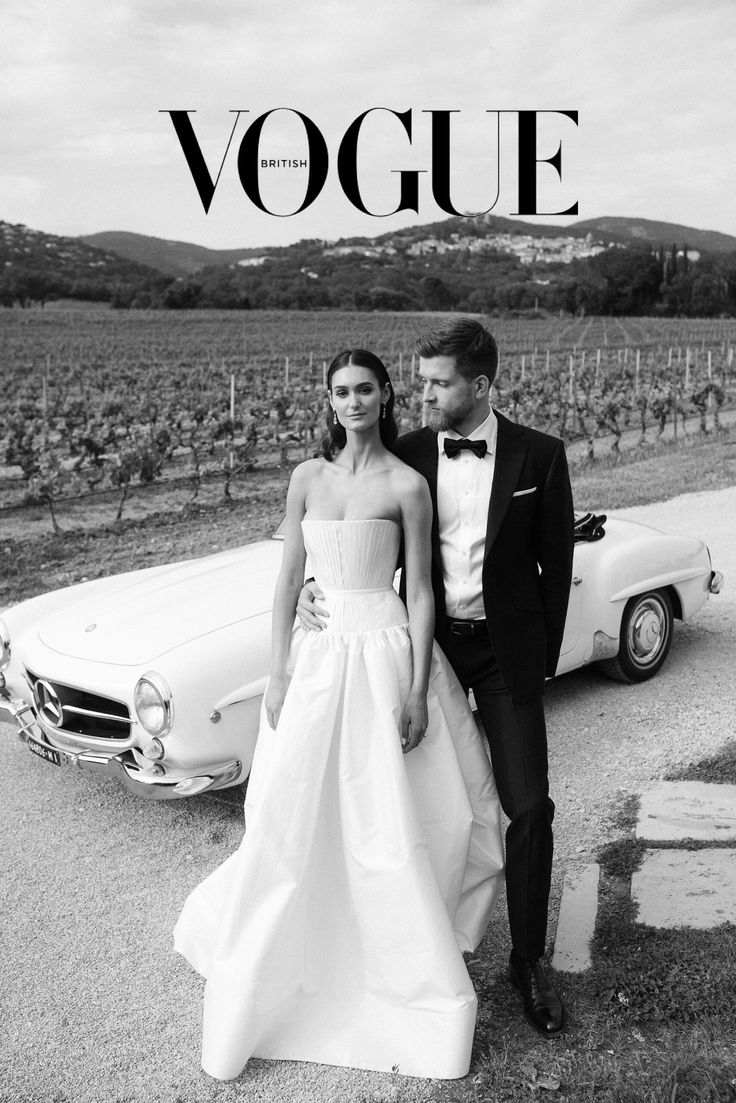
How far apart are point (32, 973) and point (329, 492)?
5.65ft

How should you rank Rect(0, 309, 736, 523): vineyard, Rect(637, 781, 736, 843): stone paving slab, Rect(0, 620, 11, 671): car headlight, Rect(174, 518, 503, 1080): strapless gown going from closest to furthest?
Rect(174, 518, 503, 1080): strapless gown, Rect(637, 781, 736, 843): stone paving slab, Rect(0, 620, 11, 671): car headlight, Rect(0, 309, 736, 523): vineyard

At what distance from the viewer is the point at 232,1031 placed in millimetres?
2664

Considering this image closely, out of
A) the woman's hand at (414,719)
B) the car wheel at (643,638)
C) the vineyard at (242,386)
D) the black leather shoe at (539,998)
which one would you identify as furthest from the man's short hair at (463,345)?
the vineyard at (242,386)

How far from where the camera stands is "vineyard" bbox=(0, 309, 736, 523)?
13562mm

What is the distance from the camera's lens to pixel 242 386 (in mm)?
→ 27422

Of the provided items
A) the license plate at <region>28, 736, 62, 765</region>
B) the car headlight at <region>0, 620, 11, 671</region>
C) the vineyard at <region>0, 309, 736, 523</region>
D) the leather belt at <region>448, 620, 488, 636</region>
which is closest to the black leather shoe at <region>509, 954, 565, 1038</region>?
the leather belt at <region>448, 620, 488, 636</region>

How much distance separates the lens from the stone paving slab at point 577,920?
311 cm

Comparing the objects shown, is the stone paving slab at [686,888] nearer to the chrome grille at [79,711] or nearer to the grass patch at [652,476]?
the chrome grille at [79,711]

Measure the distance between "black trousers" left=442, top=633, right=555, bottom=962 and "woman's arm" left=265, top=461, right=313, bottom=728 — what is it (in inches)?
21.9

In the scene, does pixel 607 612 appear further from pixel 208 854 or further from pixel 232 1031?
pixel 232 1031

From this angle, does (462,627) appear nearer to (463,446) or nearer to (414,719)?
(414,719)

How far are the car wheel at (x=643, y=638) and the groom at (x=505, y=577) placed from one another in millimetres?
2333

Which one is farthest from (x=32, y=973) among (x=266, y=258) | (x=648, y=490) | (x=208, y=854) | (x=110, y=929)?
(x=266, y=258)

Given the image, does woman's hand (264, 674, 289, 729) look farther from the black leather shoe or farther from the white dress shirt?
the black leather shoe
